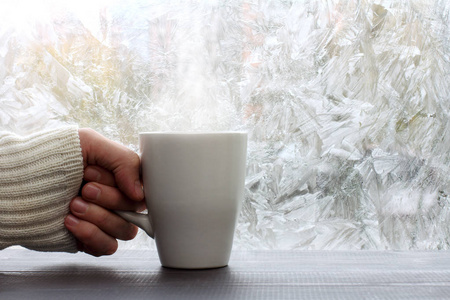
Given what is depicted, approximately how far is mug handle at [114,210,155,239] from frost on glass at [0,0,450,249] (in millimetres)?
950

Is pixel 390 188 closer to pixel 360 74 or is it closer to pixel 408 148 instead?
pixel 408 148

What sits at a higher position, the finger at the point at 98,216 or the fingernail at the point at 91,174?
the fingernail at the point at 91,174

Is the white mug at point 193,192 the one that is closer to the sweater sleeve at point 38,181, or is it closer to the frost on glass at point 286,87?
the sweater sleeve at point 38,181

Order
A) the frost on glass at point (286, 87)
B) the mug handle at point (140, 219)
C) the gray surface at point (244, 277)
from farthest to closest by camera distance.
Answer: the frost on glass at point (286, 87) < the mug handle at point (140, 219) < the gray surface at point (244, 277)

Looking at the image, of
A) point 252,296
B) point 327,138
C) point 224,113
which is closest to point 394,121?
point 327,138

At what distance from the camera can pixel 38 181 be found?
1.74 ft

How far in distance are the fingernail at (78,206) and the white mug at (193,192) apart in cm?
9

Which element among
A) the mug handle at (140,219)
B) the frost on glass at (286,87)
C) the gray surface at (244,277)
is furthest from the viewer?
the frost on glass at (286,87)

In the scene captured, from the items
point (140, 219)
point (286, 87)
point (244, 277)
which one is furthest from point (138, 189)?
point (286, 87)

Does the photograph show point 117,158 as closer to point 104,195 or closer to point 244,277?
point 104,195

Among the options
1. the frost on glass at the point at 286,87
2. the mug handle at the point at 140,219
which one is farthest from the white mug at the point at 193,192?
the frost on glass at the point at 286,87

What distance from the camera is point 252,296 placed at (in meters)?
0.40

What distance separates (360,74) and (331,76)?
0.09m

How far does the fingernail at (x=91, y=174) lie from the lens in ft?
1.83
